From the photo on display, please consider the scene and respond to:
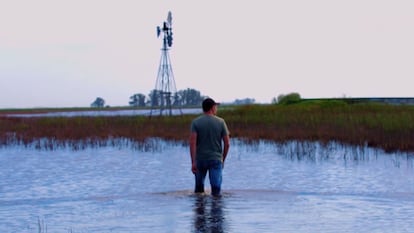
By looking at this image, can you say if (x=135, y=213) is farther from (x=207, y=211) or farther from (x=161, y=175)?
(x=161, y=175)

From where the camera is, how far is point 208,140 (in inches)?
484

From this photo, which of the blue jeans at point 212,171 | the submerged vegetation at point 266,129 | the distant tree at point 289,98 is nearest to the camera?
the blue jeans at point 212,171

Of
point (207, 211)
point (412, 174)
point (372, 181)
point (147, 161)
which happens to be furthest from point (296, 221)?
point (147, 161)

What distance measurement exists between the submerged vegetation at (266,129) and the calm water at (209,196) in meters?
1.87

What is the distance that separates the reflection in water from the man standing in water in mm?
493

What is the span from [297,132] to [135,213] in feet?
62.0

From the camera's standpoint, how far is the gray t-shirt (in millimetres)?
12227

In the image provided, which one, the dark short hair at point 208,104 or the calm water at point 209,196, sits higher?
the dark short hair at point 208,104

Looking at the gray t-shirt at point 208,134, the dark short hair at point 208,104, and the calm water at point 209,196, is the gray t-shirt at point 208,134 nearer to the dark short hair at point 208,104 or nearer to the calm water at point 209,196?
the dark short hair at point 208,104

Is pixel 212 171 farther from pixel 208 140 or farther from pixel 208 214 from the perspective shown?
pixel 208 214

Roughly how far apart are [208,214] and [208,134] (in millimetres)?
1326

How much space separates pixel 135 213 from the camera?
39.9ft

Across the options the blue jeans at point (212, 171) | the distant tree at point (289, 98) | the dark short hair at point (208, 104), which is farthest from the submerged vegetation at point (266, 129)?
the distant tree at point (289, 98)

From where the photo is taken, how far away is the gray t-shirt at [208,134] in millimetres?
12227
